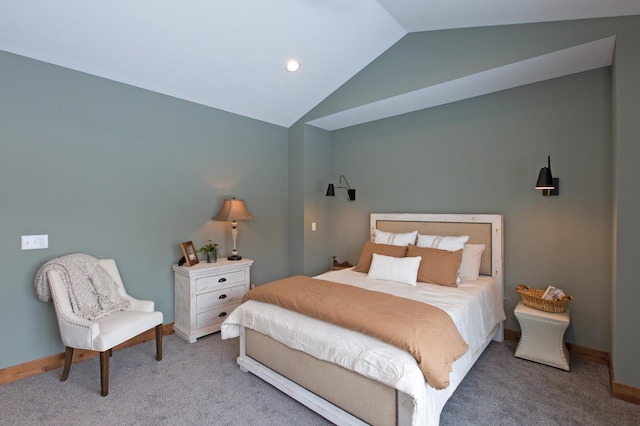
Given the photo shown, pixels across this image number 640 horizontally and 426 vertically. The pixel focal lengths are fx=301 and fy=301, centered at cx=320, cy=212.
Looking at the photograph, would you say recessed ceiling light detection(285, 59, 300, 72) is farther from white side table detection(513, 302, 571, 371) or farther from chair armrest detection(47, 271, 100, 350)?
white side table detection(513, 302, 571, 371)

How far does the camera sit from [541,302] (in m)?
2.63

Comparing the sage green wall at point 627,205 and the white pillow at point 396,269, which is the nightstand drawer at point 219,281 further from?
the sage green wall at point 627,205

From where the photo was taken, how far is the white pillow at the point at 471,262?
3.04m

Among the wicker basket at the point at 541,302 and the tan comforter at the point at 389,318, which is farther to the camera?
the wicker basket at the point at 541,302

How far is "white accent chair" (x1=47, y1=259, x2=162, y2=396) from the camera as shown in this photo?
2186 mm

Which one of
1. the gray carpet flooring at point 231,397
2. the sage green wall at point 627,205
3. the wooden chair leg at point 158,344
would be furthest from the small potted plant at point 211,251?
the sage green wall at point 627,205

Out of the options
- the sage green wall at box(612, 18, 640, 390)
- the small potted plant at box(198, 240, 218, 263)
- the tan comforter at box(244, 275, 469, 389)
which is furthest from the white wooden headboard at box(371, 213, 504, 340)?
the small potted plant at box(198, 240, 218, 263)

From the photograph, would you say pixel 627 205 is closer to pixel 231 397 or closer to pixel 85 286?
pixel 231 397

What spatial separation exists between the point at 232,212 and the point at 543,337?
3262 mm

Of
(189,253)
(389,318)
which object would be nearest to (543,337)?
(389,318)

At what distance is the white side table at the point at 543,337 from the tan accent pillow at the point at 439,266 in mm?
626

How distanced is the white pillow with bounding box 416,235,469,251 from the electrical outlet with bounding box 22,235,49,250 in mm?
3552

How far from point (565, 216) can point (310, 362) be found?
2650 millimetres

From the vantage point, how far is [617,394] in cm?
212
